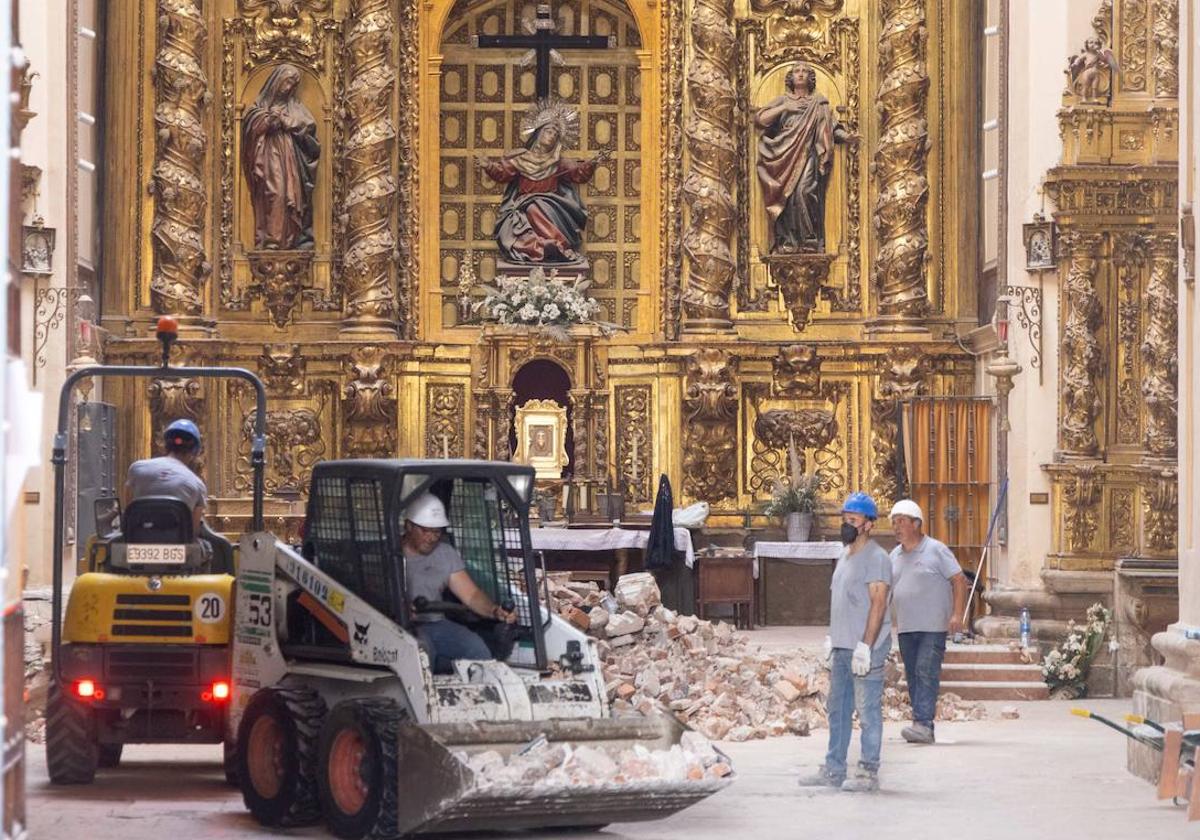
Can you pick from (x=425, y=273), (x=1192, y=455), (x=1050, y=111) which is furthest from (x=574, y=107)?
(x=1192, y=455)

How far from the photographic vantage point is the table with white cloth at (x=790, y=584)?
24.8m

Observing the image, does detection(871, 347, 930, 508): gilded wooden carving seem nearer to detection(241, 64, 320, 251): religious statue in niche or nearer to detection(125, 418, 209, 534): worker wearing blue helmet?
detection(241, 64, 320, 251): religious statue in niche

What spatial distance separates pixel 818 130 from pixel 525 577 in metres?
14.5

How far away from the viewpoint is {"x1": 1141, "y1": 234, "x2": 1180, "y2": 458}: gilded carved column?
20.3m

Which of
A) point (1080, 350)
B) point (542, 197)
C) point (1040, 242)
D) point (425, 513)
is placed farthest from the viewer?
point (542, 197)

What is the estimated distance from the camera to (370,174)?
25750 millimetres

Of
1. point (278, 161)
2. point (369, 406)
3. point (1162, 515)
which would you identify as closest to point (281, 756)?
point (1162, 515)

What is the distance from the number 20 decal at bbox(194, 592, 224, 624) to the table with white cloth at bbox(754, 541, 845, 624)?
11.7 metres

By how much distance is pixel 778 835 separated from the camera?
474 inches

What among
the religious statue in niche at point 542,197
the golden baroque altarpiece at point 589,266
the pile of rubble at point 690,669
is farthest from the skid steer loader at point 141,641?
the religious statue in niche at point 542,197

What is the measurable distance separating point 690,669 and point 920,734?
7.61 ft

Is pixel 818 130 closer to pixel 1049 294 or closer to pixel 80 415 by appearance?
pixel 1049 294

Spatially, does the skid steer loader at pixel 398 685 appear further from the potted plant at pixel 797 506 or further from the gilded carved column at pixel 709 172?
the gilded carved column at pixel 709 172

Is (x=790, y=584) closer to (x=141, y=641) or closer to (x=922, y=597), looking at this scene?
(x=922, y=597)
